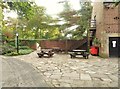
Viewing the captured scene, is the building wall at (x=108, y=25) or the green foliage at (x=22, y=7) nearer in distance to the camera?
the green foliage at (x=22, y=7)

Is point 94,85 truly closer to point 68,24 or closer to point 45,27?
point 68,24

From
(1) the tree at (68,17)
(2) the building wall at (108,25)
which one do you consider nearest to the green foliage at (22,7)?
(2) the building wall at (108,25)

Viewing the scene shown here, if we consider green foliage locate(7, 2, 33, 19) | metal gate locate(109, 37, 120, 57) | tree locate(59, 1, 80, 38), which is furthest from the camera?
tree locate(59, 1, 80, 38)

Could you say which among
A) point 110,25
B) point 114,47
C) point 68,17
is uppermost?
point 68,17

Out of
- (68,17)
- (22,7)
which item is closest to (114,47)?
(68,17)

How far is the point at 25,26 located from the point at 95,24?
33.4 ft

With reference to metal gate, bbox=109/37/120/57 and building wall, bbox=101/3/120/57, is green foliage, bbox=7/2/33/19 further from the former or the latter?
metal gate, bbox=109/37/120/57

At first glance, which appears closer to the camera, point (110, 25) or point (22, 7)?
point (22, 7)

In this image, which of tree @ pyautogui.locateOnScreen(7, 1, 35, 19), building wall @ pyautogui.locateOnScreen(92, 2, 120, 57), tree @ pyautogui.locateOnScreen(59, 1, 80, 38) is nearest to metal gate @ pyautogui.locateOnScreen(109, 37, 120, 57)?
building wall @ pyautogui.locateOnScreen(92, 2, 120, 57)

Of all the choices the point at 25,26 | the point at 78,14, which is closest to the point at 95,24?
the point at 78,14

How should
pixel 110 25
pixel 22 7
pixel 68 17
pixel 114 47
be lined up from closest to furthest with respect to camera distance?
pixel 22 7
pixel 110 25
pixel 114 47
pixel 68 17

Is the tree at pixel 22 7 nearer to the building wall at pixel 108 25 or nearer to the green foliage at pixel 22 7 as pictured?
the green foliage at pixel 22 7

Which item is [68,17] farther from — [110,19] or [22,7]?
[22,7]

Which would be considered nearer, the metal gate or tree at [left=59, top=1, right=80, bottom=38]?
the metal gate
